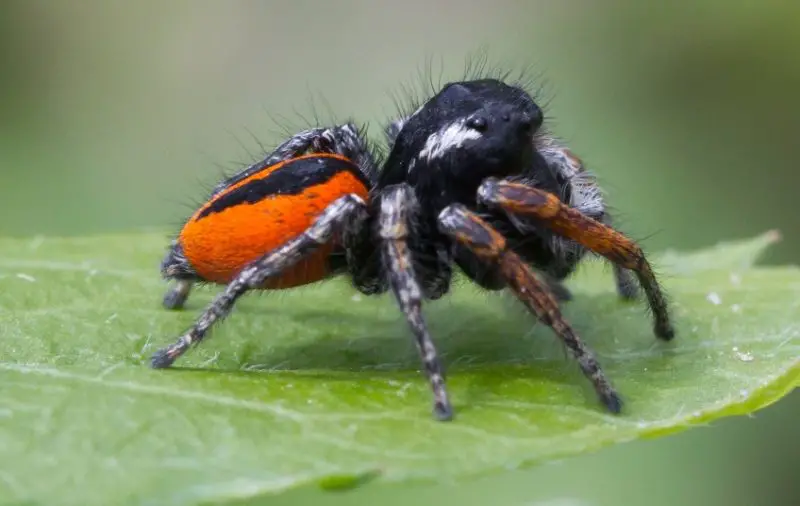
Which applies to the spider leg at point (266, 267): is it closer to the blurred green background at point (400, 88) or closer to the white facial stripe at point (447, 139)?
the white facial stripe at point (447, 139)

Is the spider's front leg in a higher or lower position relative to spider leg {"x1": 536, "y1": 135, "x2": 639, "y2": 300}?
higher

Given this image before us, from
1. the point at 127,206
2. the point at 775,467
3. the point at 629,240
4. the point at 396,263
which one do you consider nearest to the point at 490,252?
the point at 396,263

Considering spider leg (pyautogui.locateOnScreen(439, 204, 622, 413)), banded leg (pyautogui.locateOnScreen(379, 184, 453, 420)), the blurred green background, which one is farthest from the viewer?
the blurred green background

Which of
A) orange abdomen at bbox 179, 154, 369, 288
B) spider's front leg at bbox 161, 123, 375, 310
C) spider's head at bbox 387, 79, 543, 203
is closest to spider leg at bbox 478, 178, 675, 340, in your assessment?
spider's head at bbox 387, 79, 543, 203

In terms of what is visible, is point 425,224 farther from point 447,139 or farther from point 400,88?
point 400,88

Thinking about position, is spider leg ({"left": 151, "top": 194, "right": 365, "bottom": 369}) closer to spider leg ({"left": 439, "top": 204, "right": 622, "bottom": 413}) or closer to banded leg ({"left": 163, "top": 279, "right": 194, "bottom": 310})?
spider leg ({"left": 439, "top": 204, "right": 622, "bottom": 413})

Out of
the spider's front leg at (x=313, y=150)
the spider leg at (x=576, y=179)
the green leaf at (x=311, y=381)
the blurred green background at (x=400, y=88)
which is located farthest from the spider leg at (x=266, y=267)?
the blurred green background at (x=400, y=88)
